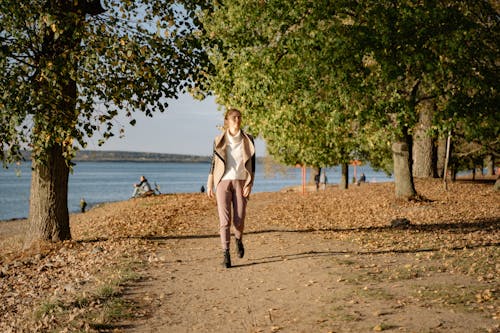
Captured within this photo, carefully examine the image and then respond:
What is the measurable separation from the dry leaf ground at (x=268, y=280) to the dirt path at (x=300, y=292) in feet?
0.06

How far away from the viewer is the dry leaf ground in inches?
241

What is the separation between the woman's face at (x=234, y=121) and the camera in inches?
339

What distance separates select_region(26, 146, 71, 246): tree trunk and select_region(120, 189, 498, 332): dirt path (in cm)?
288

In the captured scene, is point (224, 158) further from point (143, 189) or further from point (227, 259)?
point (143, 189)

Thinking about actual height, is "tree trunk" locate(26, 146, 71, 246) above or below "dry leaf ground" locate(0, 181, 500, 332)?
above

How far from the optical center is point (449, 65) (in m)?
15.3

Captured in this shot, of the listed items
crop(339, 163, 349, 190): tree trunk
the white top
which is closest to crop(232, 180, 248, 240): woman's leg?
the white top

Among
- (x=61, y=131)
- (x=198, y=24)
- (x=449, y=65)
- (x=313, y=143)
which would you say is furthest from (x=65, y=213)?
(x=313, y=143)

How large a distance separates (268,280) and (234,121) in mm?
2473

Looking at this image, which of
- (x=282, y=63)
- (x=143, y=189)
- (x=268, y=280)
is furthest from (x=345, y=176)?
(x=268, y=280)

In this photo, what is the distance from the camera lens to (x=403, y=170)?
20156mm

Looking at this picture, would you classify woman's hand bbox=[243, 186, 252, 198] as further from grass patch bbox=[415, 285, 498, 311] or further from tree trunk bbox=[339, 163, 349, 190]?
tree trunk bbox=[339, 163, 349, 190]

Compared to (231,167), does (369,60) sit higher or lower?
higher

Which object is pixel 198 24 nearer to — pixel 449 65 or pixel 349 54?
pixel 349 54
